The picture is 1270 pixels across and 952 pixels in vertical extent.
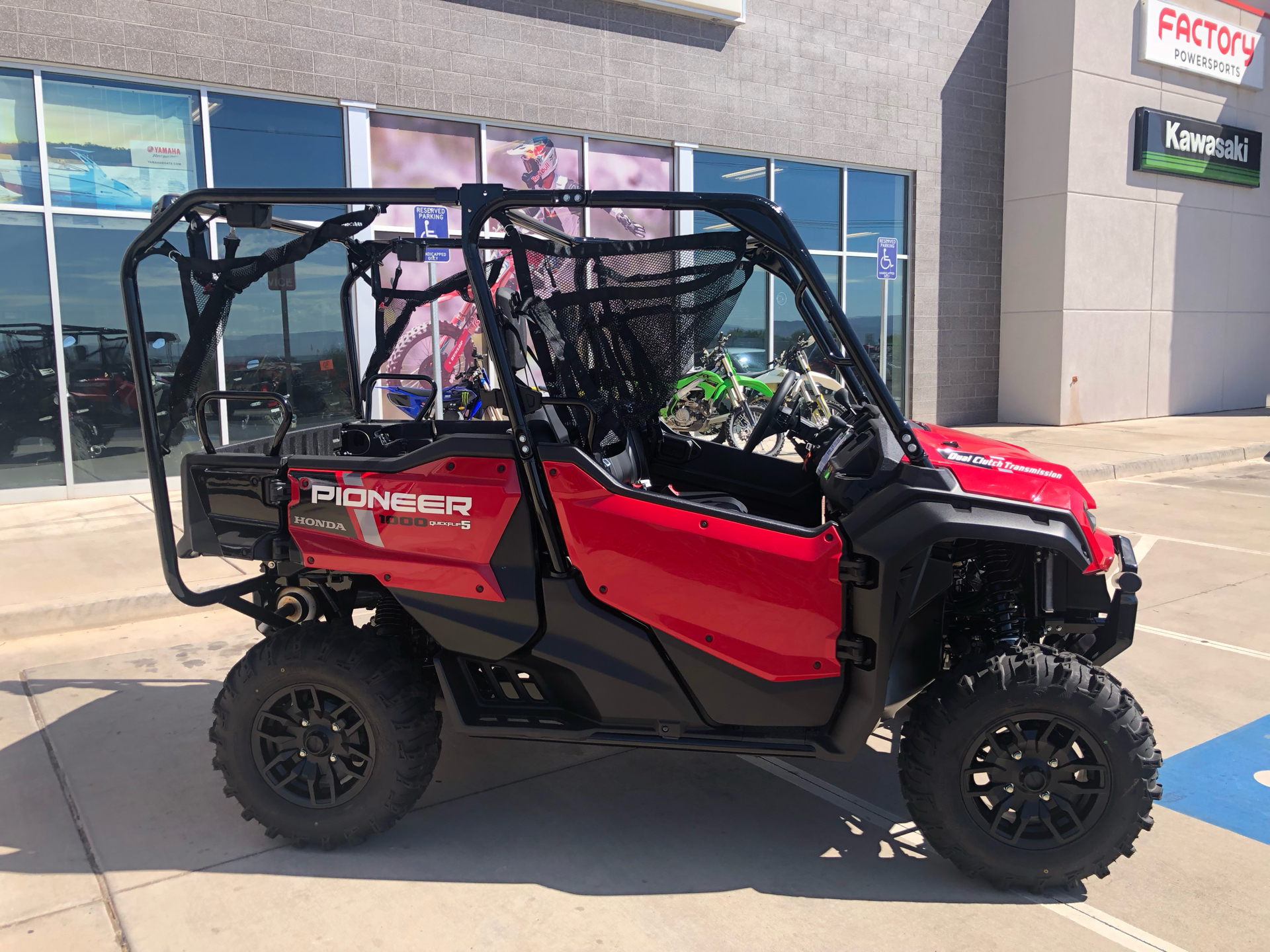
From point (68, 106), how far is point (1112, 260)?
15035mm

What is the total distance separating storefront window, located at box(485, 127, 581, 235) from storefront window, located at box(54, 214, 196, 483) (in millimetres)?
4010

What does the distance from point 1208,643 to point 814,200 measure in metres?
10.6

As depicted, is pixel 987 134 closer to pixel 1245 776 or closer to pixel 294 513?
pixel 1245 776

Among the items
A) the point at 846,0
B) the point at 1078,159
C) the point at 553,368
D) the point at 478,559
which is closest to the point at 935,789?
the point at 478,559

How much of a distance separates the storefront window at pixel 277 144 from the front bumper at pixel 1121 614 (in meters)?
8.56

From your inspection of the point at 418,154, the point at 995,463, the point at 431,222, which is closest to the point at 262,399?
the point at 995,463

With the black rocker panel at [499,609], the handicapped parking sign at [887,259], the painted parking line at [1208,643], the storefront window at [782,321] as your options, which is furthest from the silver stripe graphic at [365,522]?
the storefront window at [782,321]

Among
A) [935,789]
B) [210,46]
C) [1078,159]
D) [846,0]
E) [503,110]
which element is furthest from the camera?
[1078,159]

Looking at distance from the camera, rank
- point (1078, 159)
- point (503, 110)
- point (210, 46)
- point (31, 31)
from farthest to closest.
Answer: point (1078, 159), point (503, 110), point (210, 46), point (31, 31)

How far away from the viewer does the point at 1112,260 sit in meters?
16.1

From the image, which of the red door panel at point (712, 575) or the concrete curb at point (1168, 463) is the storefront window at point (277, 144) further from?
the concrete curb at point (1168, 463)

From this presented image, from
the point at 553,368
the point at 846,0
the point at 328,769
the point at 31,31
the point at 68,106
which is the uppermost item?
the point at 846,0

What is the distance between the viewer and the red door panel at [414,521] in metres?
3.10

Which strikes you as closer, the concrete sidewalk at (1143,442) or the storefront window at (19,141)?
the storefront window at (19,141)
